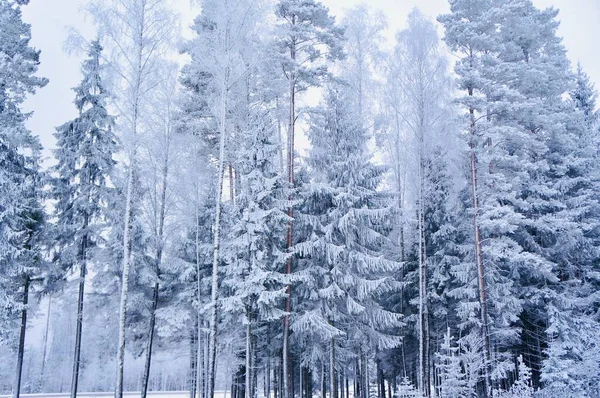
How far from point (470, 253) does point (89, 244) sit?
17.9 meters

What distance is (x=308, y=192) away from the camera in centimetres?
1766

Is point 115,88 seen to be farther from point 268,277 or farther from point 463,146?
point 463,146

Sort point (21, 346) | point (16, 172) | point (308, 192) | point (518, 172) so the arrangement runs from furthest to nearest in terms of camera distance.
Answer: point (21, 346) < point (518, 172) < point (308, 192) < point (16, 172)

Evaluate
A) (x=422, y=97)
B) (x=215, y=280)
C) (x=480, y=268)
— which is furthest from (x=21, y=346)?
(x=422, y=97)

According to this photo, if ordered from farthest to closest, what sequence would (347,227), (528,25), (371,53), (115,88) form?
(371,53) < (528,25) < (347,227) < (115,88)

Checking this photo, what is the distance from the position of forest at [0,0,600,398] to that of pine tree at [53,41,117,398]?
10 cm

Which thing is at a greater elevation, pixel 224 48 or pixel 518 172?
pixel 224 48

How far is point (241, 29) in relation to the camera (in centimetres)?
1677

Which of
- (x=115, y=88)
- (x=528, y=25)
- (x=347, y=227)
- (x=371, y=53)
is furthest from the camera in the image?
(x=371, y=53)

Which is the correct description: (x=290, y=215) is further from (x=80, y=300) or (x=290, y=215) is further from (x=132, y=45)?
(x=80, y=300)

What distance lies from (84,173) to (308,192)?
425 inches

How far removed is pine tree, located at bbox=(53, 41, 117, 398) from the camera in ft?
63.5

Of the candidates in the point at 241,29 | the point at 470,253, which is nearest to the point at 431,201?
the point at 470,253

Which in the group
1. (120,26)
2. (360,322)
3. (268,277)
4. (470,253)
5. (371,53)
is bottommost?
(360,322)
